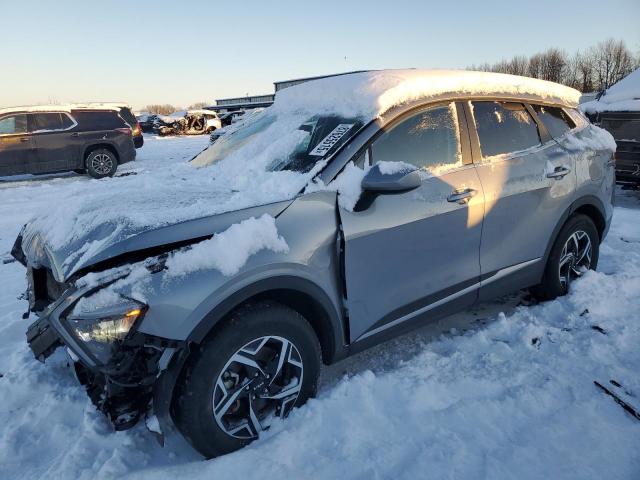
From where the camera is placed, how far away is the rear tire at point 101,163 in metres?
11.6

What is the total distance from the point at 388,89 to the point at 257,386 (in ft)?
6.00

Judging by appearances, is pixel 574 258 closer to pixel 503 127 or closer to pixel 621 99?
pixel 503 127

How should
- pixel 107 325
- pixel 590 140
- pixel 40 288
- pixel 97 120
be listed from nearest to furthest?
pixel 107 325, pixel 40 288, pixel 590 140, pixel 97 120

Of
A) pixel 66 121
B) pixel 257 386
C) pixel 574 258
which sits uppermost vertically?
pixel 66 121

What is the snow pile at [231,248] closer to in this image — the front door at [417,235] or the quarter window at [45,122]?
the front door at [417,235]

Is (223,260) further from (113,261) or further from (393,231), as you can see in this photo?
(393,231)

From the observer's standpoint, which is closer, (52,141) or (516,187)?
(516,187)

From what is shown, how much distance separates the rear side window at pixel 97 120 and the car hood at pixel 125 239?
34.7 feet

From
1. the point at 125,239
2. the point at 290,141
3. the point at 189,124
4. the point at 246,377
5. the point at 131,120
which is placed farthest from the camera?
the point at 189,124

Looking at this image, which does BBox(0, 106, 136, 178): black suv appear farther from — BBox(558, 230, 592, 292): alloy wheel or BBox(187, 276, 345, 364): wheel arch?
BBox(558, 230, 592, 292): alloy wheel

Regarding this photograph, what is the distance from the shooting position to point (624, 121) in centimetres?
735

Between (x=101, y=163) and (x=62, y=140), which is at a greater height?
(x=62, y=140)

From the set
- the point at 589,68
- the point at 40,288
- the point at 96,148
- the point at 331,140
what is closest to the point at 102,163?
the point at 96,148

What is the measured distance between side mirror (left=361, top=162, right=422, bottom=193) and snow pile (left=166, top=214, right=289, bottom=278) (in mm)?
539
